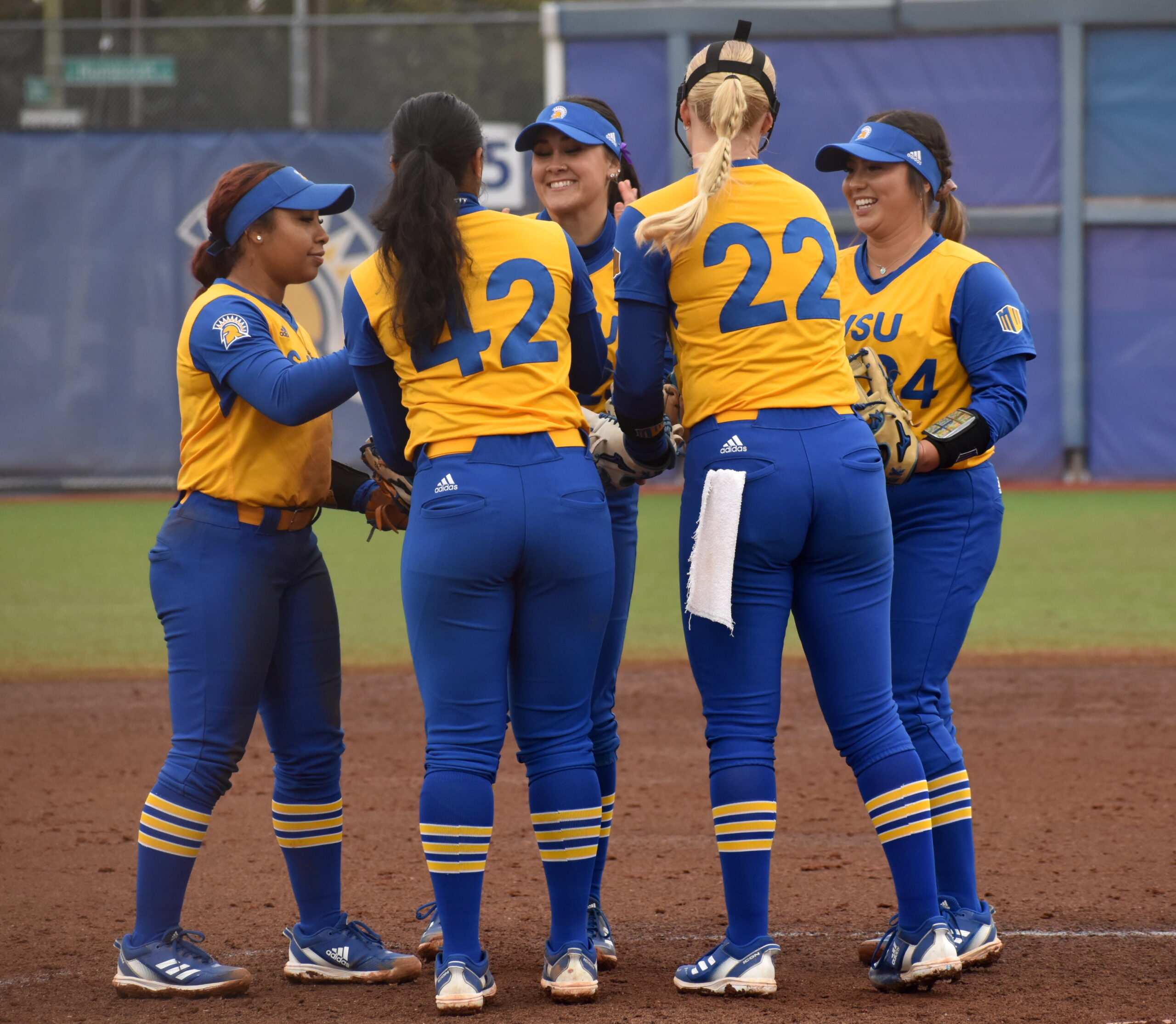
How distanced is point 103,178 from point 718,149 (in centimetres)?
1557

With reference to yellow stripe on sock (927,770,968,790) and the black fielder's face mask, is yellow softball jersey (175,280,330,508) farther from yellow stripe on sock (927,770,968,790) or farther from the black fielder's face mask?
yellow stripe on sock (927,770,968,790)

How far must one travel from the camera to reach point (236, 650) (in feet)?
11.8

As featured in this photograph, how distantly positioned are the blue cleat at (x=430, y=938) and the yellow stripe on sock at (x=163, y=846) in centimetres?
66

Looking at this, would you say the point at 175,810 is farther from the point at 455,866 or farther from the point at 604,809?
the point at 604,809

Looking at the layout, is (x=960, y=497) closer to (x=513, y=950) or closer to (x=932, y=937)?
(x=932, y=937)

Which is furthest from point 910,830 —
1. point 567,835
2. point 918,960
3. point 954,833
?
point 567,835

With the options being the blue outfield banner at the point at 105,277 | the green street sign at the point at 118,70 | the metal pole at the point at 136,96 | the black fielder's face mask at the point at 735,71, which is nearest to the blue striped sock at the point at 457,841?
the black fielder's face mask at the point at 735,71

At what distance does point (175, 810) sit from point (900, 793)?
68.8 inches

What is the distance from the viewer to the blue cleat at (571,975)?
3.35 metres

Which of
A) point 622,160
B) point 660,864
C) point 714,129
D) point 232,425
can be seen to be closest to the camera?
point 714,129

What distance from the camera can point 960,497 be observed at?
3.80 meters

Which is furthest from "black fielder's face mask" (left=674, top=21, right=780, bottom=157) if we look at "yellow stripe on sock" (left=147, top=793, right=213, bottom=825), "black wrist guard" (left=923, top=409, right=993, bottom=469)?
"yellow stripe on sock" (left=147, top=793, right=213, bottom=825)

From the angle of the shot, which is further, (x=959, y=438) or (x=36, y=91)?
(x=36, y=91)

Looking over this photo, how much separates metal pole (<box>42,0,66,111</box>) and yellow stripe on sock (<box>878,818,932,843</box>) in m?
16.9
